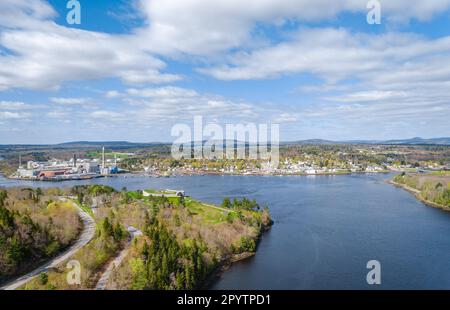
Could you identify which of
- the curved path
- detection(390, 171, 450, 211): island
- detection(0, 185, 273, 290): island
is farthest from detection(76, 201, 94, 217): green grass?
detection(390, 171, 450, 211): island

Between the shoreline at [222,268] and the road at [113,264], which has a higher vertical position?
the road at [113,264]

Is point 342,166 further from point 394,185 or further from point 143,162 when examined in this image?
point 143,162

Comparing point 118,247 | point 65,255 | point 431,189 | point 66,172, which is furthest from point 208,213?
point 66,172

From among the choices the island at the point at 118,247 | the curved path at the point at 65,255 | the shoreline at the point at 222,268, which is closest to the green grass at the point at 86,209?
the island at the point at 118,247

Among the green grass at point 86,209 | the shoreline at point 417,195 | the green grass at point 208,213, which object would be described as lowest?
the shoreline at point 417,195

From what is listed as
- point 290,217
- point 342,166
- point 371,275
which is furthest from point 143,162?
point 371,275

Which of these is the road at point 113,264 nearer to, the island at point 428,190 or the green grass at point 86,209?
the green grass at point 86,209
